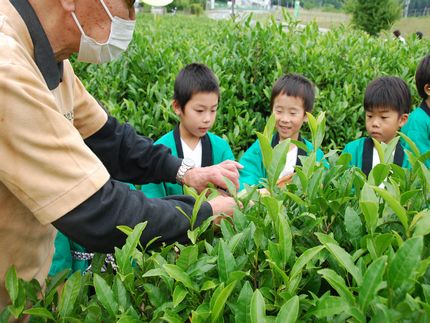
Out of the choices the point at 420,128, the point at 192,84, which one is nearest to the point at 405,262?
the point at 192,84

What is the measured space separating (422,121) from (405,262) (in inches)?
114

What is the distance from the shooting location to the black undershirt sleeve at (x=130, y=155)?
92.7 inches

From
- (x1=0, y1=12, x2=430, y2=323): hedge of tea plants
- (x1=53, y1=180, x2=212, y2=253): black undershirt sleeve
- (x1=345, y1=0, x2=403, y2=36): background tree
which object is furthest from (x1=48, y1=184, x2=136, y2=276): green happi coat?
(x1=345, y1=0, x2=403, y2=36): background tree

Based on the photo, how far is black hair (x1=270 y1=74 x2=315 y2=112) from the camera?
3406 millimetres

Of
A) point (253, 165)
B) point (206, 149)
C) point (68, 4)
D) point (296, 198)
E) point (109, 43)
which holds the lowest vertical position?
point (253, 165)

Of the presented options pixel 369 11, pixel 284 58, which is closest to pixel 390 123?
pixel 284 58

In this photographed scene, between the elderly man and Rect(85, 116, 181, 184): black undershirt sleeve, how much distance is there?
1.00 ft

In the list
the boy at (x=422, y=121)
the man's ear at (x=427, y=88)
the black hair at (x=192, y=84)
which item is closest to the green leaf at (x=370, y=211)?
the black hair at (x=192, y=84)

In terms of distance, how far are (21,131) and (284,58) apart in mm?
3786

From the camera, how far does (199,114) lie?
3.09 m

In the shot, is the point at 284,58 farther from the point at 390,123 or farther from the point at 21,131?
the point at 21,131

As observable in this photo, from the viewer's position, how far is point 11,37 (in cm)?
146

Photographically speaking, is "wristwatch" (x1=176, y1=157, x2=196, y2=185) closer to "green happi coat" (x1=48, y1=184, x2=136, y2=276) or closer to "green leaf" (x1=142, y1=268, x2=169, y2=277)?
"green happi coat" (x1=48, y1=184, x2=136, y2=276)

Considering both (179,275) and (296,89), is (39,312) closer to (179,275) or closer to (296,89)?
(179,275)
